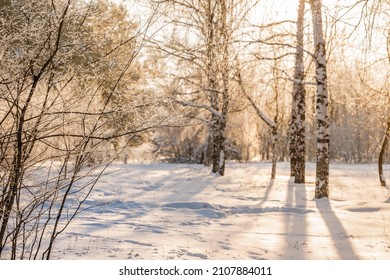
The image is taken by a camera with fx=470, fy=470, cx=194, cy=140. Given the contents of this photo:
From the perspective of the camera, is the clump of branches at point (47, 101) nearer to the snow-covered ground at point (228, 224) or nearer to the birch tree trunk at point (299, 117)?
the snow-covered ground at point (228, 224)

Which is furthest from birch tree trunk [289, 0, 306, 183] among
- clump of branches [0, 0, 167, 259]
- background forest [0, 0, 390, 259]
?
clump of branches [0, 0, 167, 259]

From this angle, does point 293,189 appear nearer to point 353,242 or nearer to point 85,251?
point 353,242

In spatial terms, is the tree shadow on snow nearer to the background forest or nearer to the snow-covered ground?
the snow-covered ground

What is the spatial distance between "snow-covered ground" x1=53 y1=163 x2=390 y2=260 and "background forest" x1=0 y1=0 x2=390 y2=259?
0.60 metres

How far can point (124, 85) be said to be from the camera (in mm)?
4480

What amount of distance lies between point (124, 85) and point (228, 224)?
371 centimetres

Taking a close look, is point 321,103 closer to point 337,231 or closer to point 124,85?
point 337,231

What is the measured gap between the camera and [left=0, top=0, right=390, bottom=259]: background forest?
119 inches

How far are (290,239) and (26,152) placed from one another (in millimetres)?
4096

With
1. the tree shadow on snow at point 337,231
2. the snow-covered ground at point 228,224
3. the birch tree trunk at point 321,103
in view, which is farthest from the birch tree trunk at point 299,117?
the tree shadow on snow at point 337,231

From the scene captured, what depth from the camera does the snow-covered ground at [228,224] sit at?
5.18 meters

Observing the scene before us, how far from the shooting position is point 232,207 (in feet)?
30.1

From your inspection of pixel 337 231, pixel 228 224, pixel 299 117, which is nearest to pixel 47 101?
pixel 228 224
